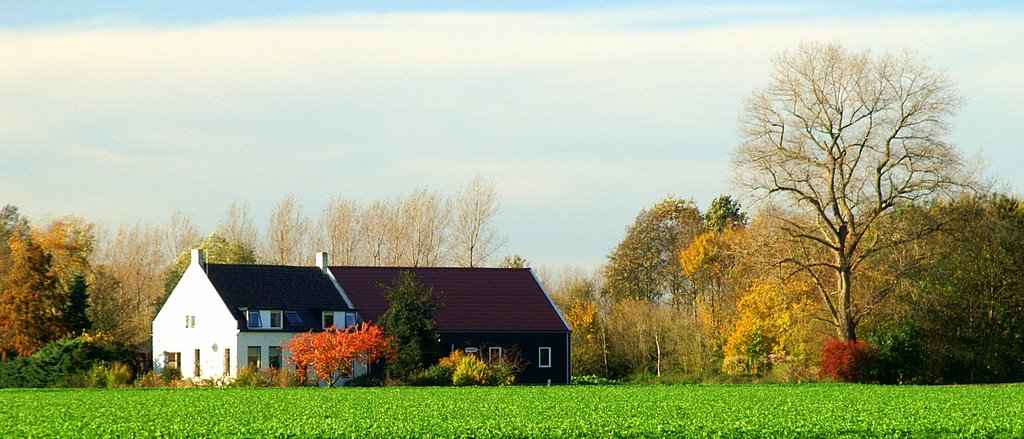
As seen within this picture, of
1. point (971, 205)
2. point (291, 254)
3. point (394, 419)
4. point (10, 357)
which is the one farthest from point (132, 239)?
point (394, 419)

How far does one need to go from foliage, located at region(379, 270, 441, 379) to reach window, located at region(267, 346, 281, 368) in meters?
5.58

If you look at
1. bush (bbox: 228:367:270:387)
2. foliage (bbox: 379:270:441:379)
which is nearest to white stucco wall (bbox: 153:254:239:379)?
bush (bbox: 228:367:270:387)

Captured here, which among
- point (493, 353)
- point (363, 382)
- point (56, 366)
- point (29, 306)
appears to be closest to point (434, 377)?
point (363, 382)

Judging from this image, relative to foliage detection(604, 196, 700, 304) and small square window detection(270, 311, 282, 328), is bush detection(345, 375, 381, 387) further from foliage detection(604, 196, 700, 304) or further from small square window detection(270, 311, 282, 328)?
foliage detection(604, 196, 700, 304)

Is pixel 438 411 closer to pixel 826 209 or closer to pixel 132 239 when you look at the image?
pixel 826 209

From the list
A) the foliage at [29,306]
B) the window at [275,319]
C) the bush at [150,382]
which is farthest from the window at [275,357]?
the foliage at [29,306]

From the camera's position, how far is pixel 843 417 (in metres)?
30.5

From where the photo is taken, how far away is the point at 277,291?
55625 mm

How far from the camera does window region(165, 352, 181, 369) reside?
5653cm

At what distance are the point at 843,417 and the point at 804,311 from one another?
83.9 ft

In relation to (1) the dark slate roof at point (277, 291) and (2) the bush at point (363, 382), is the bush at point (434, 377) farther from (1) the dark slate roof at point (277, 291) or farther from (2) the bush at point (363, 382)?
(1) the dark slate roof at point (277, 291)

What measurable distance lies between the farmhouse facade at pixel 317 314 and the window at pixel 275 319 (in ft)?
0.14

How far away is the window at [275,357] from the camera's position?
5362 centimetres

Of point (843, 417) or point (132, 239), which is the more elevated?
point (132, 239)
